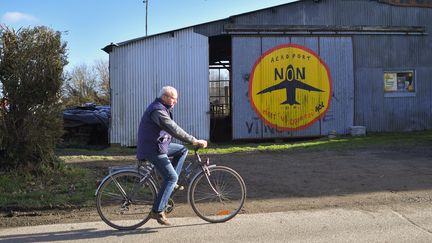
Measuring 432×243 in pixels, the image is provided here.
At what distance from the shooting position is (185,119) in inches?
676

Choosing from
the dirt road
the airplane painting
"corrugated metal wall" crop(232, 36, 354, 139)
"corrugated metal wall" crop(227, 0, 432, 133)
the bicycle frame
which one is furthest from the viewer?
"corrugated metal wall" crop(227, 0, 432, 133)

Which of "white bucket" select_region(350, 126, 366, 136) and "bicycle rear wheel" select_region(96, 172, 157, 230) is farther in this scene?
"white bucket" select_region(350, 126, 366, 136)

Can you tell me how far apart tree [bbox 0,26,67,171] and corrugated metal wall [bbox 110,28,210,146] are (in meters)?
6.95

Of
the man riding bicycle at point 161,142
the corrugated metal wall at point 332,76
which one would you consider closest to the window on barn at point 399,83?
the corrugated metal wall at point 332,76

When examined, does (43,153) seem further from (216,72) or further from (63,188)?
(216,72)

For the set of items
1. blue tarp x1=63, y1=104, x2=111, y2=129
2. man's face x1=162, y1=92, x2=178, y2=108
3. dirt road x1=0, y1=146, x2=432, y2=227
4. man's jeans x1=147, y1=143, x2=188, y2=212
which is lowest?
dirt road x1=0, y1=146, x2=432, y2=227

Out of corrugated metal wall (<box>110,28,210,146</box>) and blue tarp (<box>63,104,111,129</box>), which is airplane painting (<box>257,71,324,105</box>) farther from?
blue tarp (<box>63,104,111,129</box>)

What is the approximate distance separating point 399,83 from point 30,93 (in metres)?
14.5

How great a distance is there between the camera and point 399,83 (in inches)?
755

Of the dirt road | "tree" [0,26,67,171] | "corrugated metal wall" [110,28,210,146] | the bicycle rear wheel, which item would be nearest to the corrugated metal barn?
"corrugated metal wall" [110,28,210,146]

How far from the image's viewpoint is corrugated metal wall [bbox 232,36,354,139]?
17609 millimetres

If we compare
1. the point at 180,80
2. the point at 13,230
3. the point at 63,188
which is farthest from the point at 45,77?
the point at 180,80

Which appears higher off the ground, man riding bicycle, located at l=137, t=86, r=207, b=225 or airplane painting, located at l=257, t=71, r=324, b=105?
airplane painting, located at l=257, t=71, r=324, b=105

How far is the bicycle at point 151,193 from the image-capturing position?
6574 mm
